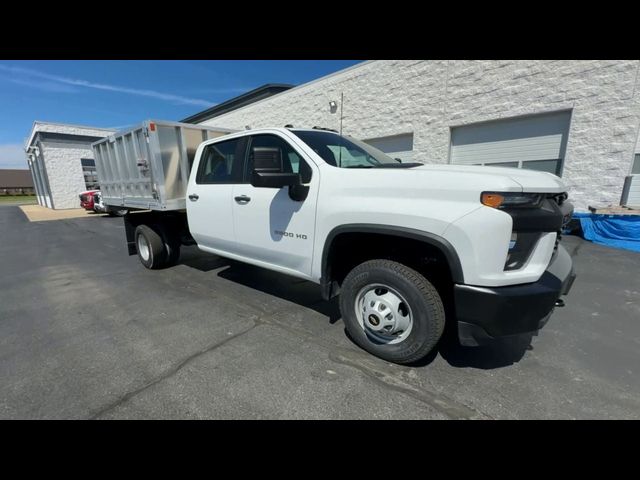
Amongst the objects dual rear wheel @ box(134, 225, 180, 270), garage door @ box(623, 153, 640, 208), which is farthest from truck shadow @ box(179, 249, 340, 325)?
garage door @ box(623, 153, 640, 208)

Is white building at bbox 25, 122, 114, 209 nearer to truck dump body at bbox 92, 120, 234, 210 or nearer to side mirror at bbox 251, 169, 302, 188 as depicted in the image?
truck dump body at bbox 92, 120, 234, 210

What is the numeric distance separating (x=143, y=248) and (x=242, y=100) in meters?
14.8

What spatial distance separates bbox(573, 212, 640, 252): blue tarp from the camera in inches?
244

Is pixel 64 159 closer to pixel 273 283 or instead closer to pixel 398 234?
pixel 273 283

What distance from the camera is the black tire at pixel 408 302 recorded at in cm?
226

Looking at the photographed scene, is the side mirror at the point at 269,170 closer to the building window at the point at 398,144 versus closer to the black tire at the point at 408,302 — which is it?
the black tire at the point at 408,302

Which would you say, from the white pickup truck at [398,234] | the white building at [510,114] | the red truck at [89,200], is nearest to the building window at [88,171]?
the red truck at [89,200]

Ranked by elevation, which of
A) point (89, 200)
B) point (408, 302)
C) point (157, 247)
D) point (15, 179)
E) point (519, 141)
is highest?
point (519, 141)

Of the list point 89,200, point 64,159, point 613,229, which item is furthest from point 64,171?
point 613,229

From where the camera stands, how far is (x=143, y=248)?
5.64m
